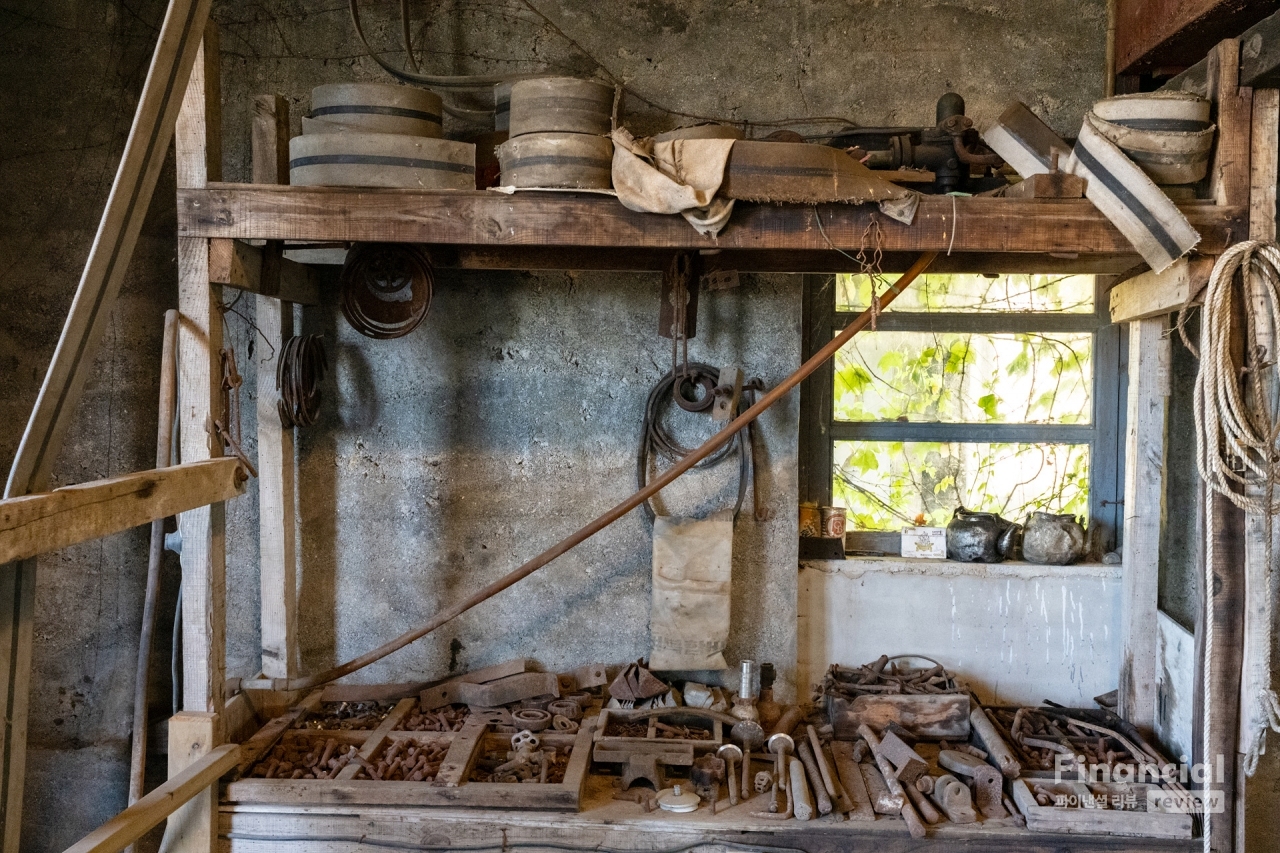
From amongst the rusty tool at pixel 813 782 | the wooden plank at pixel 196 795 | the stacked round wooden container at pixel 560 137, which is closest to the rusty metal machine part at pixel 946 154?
the stacked round wooden container at pixel 560 137

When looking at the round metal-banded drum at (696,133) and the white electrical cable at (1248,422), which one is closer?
the white electrical cable at (1248,422)

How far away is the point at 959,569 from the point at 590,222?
7.24 feet

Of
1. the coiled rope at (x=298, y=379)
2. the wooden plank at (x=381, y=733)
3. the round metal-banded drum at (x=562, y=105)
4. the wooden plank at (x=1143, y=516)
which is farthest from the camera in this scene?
the coiled rope at (x=298, y=379)

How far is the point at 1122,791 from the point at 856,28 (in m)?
3.01

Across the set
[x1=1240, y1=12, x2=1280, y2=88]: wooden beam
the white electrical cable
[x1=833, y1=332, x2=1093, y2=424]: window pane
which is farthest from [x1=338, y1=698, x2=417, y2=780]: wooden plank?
[x1=1240, y1=12, x2=1280, y2=88]: wooden beam

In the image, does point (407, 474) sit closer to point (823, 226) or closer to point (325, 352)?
point (325, 352)

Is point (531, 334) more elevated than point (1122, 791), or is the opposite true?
point (531, 334)

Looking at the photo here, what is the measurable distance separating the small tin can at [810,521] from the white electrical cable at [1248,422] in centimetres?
149

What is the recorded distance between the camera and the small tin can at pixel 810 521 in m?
3.96

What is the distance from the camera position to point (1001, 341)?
4.02 meters

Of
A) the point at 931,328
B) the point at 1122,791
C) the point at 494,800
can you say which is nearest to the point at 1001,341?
the point at 931,328

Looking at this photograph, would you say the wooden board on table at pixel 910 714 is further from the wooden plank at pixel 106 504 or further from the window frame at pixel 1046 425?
the wooden plank at pixel 106 504

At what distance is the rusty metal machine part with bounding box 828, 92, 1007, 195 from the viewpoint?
3309 millimetres

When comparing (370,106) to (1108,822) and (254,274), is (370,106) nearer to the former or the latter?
(254,274)
